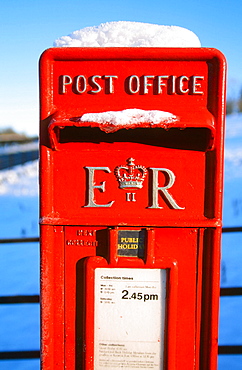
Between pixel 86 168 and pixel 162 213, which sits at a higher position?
pixel 86 168

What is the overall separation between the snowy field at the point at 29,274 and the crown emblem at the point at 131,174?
1700 mm

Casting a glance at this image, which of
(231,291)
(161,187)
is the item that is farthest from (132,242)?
(231,291)

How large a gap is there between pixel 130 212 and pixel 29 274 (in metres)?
2.38

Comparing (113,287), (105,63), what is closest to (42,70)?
(105,63)

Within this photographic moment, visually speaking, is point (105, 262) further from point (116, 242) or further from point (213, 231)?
point (213, 231)

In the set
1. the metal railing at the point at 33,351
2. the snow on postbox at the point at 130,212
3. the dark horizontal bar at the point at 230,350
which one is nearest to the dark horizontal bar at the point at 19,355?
the metal railing at the point at 33,351

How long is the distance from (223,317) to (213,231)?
166 cm

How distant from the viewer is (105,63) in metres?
1.32

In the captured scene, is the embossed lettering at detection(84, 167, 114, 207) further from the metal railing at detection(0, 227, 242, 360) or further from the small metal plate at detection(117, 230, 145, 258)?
the metal railing at detection(0, 227, 242, 360)

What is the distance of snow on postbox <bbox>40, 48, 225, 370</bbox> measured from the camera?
131 cm

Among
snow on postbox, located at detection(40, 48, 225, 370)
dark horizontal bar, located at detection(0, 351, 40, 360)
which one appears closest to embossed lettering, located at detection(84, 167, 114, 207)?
snow on postbox, located at detection(40, 48, 225, 370)

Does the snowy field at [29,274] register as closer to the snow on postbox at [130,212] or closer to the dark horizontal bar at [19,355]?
the dark horizontal bar at [19,355]

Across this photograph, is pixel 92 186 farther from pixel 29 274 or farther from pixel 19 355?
pixel 29 274

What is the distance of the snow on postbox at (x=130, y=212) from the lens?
1.31 meters
